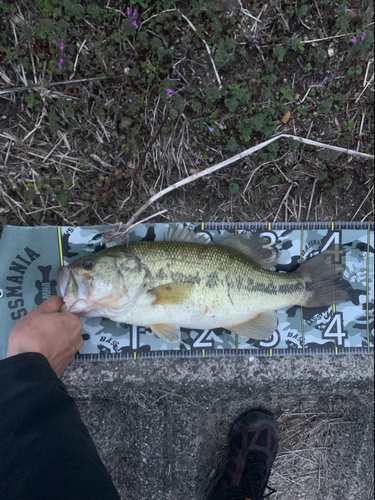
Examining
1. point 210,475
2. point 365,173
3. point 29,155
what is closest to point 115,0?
point 29,155

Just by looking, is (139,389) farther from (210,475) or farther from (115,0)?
(115,0)

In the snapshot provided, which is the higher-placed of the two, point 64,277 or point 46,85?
point 46,85

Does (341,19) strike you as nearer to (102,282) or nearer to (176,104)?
(176,104)

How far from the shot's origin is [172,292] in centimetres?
222

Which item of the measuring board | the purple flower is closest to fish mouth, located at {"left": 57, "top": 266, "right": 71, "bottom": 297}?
the measuring board

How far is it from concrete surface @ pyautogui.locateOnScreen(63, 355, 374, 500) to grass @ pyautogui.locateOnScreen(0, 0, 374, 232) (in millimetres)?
1209

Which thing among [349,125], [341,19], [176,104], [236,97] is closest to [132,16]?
[176,104]

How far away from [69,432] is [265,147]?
2.30 m

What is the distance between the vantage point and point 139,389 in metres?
2.51

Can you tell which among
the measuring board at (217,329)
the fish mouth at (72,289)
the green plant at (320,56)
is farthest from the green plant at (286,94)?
the fish mouth at (72,289)

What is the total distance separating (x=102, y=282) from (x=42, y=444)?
0.95m

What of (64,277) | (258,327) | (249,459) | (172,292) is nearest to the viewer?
(64,277)

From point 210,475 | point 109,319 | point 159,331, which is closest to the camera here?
point 159,331

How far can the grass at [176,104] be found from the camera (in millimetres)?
2359
